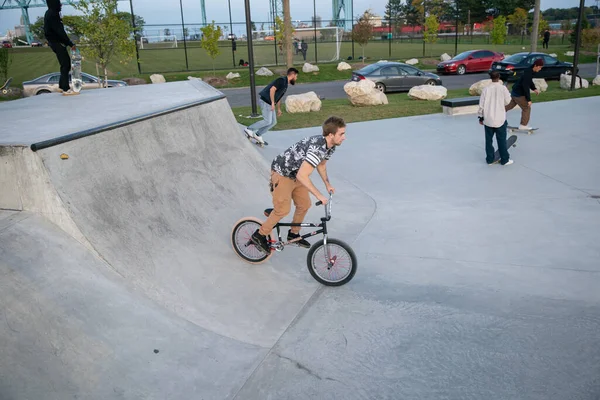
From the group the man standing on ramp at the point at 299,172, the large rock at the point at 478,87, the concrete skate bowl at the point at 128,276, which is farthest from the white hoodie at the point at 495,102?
the large rock at the point at 478,87

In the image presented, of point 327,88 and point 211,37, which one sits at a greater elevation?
point 211,37

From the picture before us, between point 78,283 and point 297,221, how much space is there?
234 centimetres

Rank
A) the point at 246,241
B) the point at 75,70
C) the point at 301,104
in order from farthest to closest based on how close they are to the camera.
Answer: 1. the point at 301,104
2. the point at 75,70
3. the point at 246,241

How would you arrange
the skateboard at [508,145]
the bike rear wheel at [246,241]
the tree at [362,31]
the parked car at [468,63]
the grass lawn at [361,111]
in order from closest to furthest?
1. the bike rear wheel at [246,241]
2. the skateboard at [508,145]
3. the grass lawn at [361,111]
4. the parked car at [468,63]
5. the tree at [362,31]

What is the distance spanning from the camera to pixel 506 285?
5.13 meters

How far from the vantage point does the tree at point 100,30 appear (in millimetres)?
21938

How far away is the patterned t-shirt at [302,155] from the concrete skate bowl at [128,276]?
121cm

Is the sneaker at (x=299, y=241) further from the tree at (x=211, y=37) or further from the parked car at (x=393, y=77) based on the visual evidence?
the tree at (x=211, y=37)

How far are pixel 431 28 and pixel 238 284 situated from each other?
124 feet

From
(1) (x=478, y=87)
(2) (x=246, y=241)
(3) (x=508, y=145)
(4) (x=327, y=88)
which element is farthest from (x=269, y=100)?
(4) (x=327, y=88)

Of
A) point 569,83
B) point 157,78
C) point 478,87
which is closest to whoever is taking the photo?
point 478,87

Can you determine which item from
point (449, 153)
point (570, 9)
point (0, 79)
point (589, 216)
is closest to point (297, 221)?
point (589, 216)

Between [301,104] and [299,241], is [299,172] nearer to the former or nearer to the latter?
[299,241]

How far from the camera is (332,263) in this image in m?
5.20
